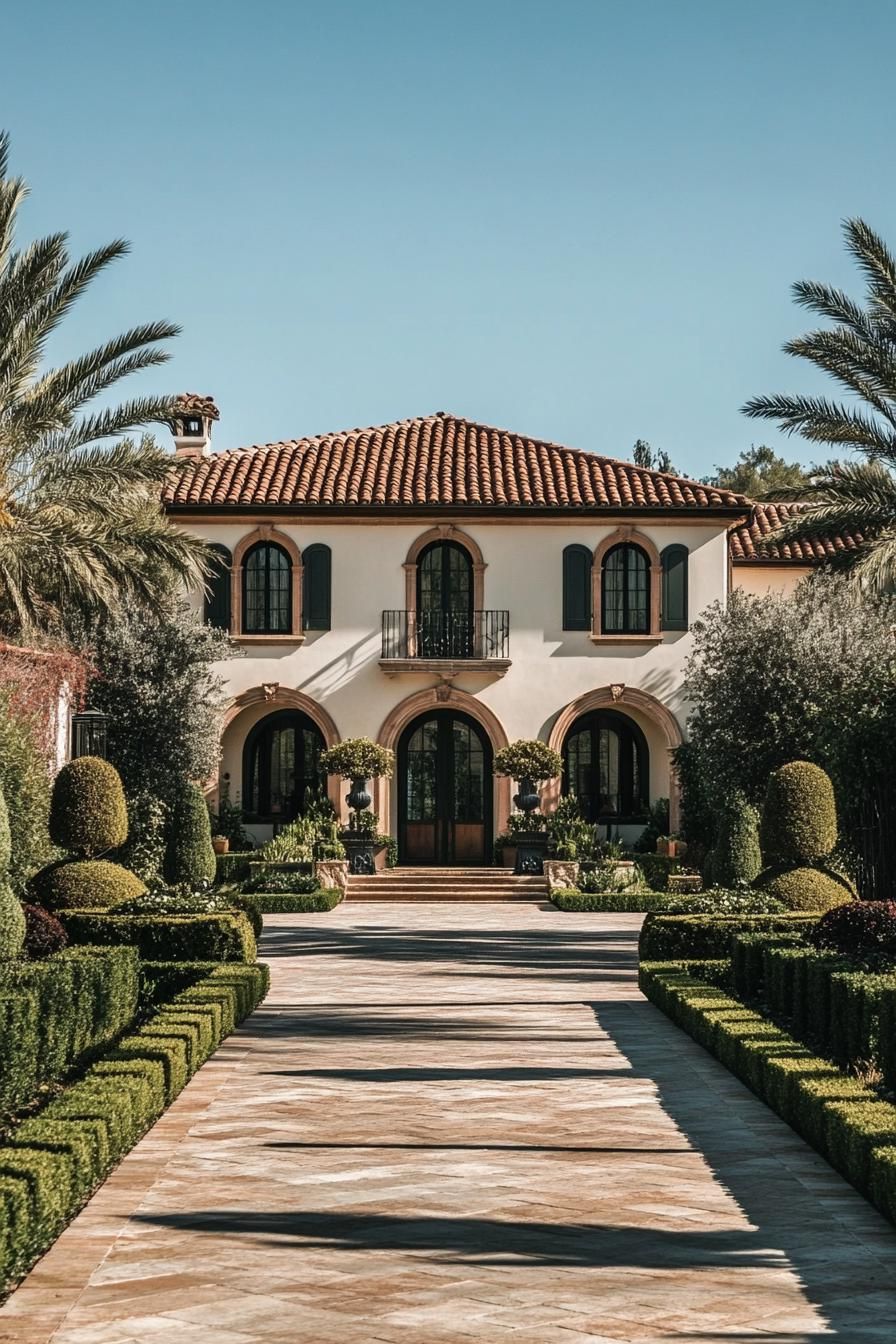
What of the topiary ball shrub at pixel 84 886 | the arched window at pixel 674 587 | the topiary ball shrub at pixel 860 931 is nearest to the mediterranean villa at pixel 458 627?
the arched window at pixel 674 587

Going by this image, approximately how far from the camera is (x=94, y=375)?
2272 cm

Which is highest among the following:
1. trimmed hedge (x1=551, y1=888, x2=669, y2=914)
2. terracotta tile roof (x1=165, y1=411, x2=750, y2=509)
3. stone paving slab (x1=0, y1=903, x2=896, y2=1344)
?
terracotta tile roof (x1=165, y1=411, x2=750, y2=509)

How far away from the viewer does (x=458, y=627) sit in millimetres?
33844

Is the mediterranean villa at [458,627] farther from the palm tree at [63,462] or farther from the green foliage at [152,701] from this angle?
the palm tree at [63,462]

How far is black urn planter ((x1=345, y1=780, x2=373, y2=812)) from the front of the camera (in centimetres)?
3167

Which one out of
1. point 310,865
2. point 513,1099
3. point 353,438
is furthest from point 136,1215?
point 353,438

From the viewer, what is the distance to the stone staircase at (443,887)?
30141 millimetres

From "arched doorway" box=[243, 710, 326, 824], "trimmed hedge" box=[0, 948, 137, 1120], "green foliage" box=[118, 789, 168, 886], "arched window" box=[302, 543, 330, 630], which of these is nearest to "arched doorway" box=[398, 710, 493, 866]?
"arched doorway" box=[243, 710, 326, 824]

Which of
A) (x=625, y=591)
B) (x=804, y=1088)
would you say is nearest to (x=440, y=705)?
(x=625, y=591)

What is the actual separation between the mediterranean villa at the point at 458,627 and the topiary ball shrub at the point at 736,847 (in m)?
8.50

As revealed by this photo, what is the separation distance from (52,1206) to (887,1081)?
17.9ft

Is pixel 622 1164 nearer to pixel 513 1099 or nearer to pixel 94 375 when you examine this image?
pixel 513 1099

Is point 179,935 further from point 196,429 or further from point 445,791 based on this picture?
point 196,429

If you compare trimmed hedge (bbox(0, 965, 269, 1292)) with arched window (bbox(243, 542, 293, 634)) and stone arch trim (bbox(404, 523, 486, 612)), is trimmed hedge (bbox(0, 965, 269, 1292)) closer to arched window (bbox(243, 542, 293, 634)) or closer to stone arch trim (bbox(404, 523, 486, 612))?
arched window (bbox(243, 542, 293, 634))
